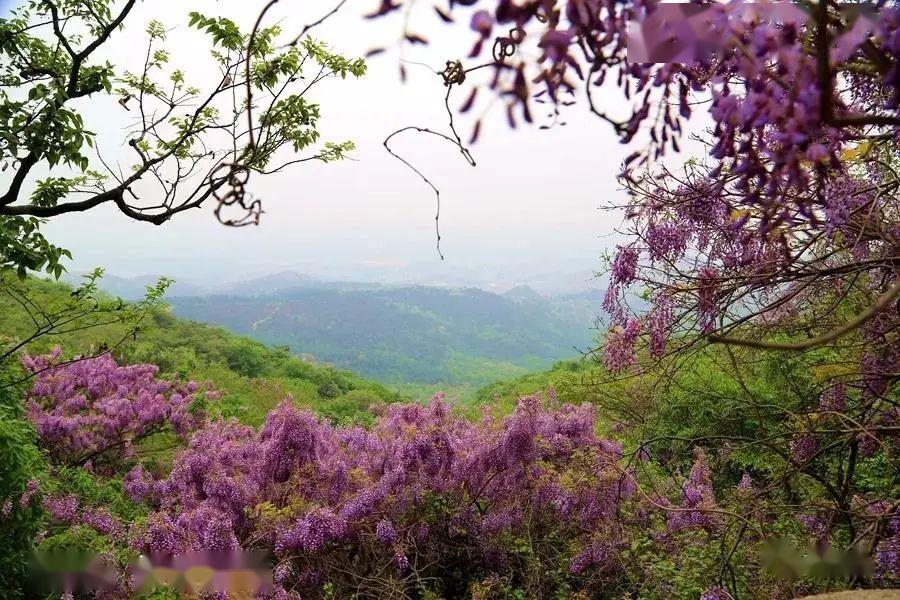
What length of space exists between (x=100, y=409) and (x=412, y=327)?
81598mm

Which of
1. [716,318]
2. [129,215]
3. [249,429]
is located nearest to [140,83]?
[129,215]

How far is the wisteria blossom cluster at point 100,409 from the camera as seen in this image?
23.9 ft

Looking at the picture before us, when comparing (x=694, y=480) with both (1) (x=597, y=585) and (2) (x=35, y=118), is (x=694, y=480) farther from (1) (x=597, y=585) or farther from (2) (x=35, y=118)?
(2) (x=35, y=118)

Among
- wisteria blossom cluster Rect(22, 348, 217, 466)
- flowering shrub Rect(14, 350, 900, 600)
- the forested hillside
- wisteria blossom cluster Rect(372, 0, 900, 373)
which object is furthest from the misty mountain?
wisteria blossom cluster Rect(372, 0, 900, 373)

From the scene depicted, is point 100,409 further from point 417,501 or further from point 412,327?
point 412,327

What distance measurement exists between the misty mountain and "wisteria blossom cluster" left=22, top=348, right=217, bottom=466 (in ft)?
169

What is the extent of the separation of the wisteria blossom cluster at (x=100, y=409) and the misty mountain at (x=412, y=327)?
51533 millimetres

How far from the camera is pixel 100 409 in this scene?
7.66 m

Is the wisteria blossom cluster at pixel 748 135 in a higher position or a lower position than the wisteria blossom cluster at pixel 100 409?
higher

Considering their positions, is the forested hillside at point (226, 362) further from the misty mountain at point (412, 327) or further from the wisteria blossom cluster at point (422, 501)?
the misty mountain at point (412, 327)

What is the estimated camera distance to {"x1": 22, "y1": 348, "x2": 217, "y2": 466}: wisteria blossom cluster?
727cm

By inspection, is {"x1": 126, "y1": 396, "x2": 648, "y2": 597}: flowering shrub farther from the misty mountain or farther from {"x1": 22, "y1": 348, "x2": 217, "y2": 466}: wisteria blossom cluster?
the misty mountain

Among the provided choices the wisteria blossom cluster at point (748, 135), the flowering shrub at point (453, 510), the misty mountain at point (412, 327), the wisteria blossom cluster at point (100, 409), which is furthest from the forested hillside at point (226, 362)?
the misty mountain at point (412, 327)

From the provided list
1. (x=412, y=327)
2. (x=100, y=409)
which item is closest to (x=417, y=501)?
(x=100, y=409)
